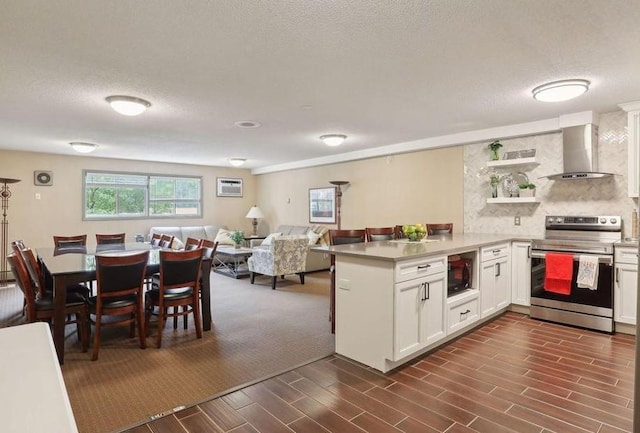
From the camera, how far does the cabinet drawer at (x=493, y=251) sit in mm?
3812

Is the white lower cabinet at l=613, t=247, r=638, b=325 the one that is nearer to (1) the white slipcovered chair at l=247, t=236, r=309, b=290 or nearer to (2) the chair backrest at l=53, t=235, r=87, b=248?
(1) the white slipcovered chair at l=247, t=236, r=309, b=290

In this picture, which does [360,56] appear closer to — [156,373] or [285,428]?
[285,428]

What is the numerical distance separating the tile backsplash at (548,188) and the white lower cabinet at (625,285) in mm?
610

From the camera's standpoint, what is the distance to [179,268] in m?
3.45

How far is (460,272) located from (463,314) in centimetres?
45

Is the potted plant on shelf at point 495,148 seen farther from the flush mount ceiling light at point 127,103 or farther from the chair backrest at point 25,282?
the chair backrest at point 25,282

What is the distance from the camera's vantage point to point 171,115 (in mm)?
4309

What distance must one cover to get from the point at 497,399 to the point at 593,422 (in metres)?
0.52

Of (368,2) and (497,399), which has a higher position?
(368,2)

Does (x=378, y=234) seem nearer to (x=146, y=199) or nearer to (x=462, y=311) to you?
(x=462, y=311)

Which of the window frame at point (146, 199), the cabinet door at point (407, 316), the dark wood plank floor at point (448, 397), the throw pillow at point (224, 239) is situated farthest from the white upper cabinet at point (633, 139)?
the window frame at point (146, 199)

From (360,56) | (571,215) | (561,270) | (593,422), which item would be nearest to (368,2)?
(360,56)

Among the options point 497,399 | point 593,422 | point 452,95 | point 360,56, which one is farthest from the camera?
point 452,95

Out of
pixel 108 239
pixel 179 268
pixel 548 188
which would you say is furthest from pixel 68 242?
pixel 548 188
